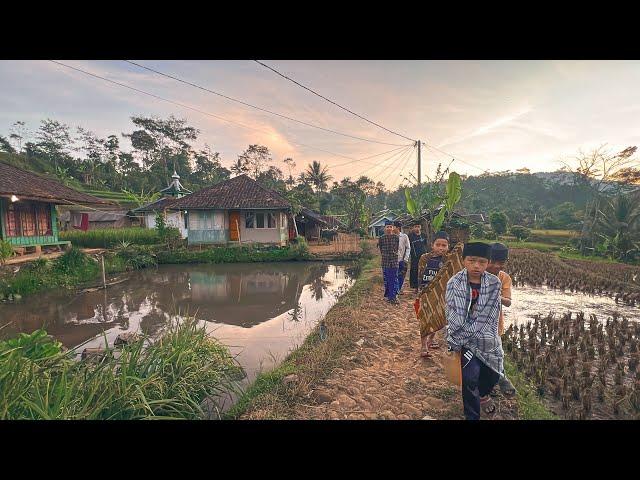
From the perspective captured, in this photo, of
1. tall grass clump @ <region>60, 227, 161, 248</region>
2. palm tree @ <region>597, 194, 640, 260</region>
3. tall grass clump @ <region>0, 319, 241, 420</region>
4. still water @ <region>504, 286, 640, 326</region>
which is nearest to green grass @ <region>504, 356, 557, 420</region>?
still water @ <region>504, 286, 640, 326</region>

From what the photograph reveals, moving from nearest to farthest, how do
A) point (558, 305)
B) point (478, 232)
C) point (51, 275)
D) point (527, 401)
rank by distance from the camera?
1. point (527, 401)
2. point (558, 305)
3. point (51, 275)
4. point (478, 232)

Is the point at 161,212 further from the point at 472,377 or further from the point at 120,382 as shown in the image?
the point at 472,377

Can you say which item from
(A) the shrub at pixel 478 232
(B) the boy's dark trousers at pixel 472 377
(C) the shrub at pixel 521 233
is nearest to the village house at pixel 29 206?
(B) the boy's dark trousers at pixel 472 377

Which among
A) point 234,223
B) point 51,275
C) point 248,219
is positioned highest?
point 248,219

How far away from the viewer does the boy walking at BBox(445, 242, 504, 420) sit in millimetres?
2346

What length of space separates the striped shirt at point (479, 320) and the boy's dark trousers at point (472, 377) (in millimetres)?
55

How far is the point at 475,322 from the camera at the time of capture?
2359 millimetres

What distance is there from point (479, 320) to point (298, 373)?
90.5 inches

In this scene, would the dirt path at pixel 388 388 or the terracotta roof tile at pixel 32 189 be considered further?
the terracotta roof tile at pixel 32 189

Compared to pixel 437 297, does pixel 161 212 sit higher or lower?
higher

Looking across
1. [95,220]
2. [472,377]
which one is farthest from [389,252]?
[95,220]

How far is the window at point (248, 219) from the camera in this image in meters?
18.3

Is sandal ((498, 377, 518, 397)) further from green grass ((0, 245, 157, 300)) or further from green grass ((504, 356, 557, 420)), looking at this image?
green grass ((0, 245, 157, 300))

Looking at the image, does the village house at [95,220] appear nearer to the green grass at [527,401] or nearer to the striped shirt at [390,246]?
the striped shirt at [390,246]
